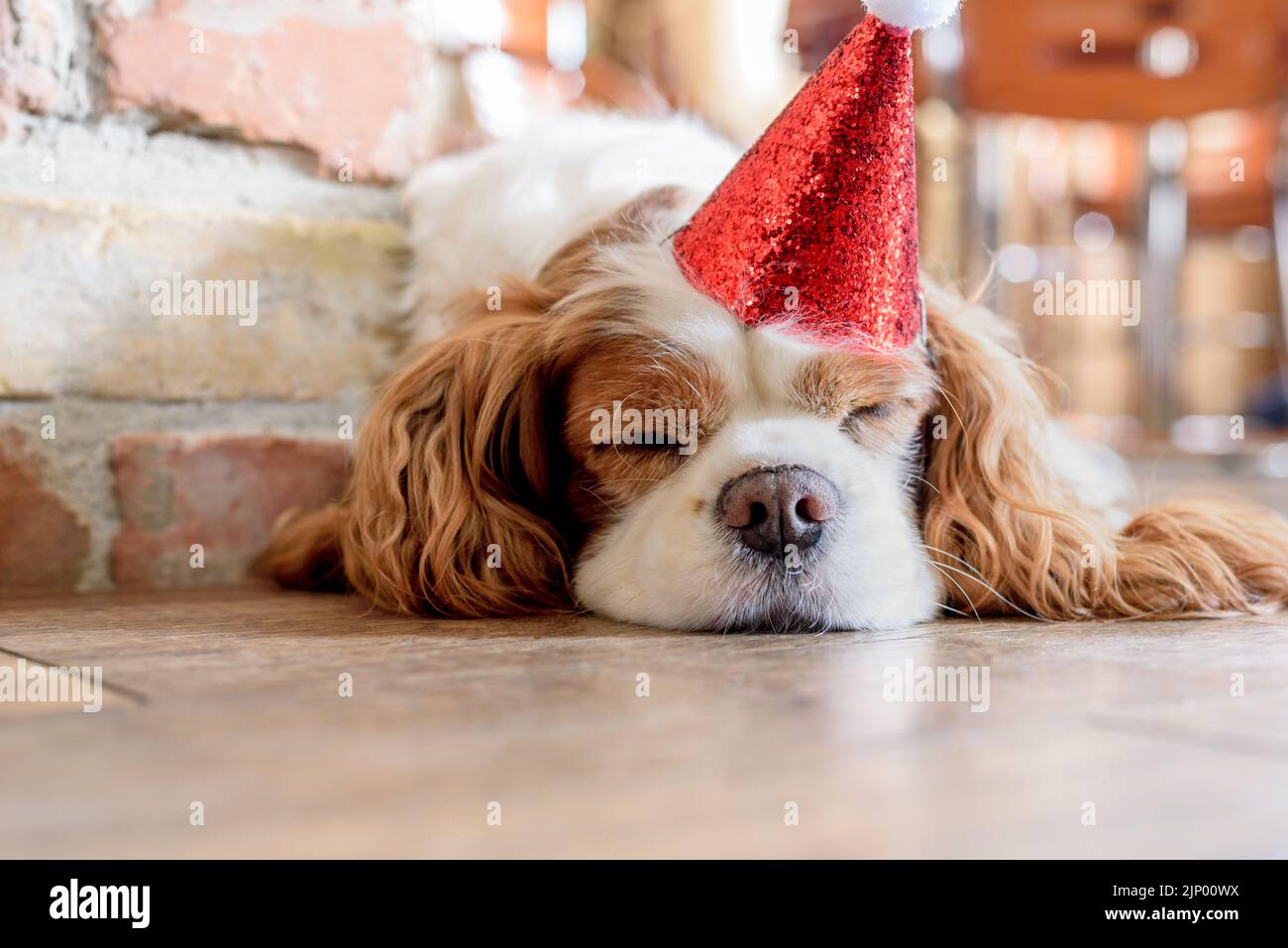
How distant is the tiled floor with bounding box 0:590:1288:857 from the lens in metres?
0.65

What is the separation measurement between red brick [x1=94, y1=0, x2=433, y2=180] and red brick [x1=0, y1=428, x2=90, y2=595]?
1.62 ft

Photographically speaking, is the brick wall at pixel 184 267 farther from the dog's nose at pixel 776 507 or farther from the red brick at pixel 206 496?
the dog's nose at pixel 776 507

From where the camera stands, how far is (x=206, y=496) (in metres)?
1.87

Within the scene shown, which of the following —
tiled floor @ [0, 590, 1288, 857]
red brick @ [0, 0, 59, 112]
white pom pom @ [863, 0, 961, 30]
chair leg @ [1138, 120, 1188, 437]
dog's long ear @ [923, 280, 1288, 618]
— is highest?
chair leg @ [1138, 120, 1188, 437]

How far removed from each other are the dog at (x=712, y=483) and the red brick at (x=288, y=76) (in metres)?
0.33

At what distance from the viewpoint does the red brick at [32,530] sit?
1708 millimetres

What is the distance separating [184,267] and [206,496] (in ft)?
1.06

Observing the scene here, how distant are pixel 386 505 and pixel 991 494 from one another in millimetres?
777

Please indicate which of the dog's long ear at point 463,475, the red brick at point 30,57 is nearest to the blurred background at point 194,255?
the red brick at point 30,57

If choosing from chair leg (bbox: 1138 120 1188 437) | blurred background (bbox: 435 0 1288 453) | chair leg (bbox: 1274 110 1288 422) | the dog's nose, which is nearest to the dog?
the dog's nose

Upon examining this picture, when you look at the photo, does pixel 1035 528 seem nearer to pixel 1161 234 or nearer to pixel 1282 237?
pixel 1161 234

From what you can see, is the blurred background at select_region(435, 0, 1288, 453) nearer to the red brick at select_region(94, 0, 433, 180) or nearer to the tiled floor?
the red brick at select_region(94, 0, 433, 180)

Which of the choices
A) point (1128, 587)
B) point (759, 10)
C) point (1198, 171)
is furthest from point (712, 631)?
point (759, 10)
